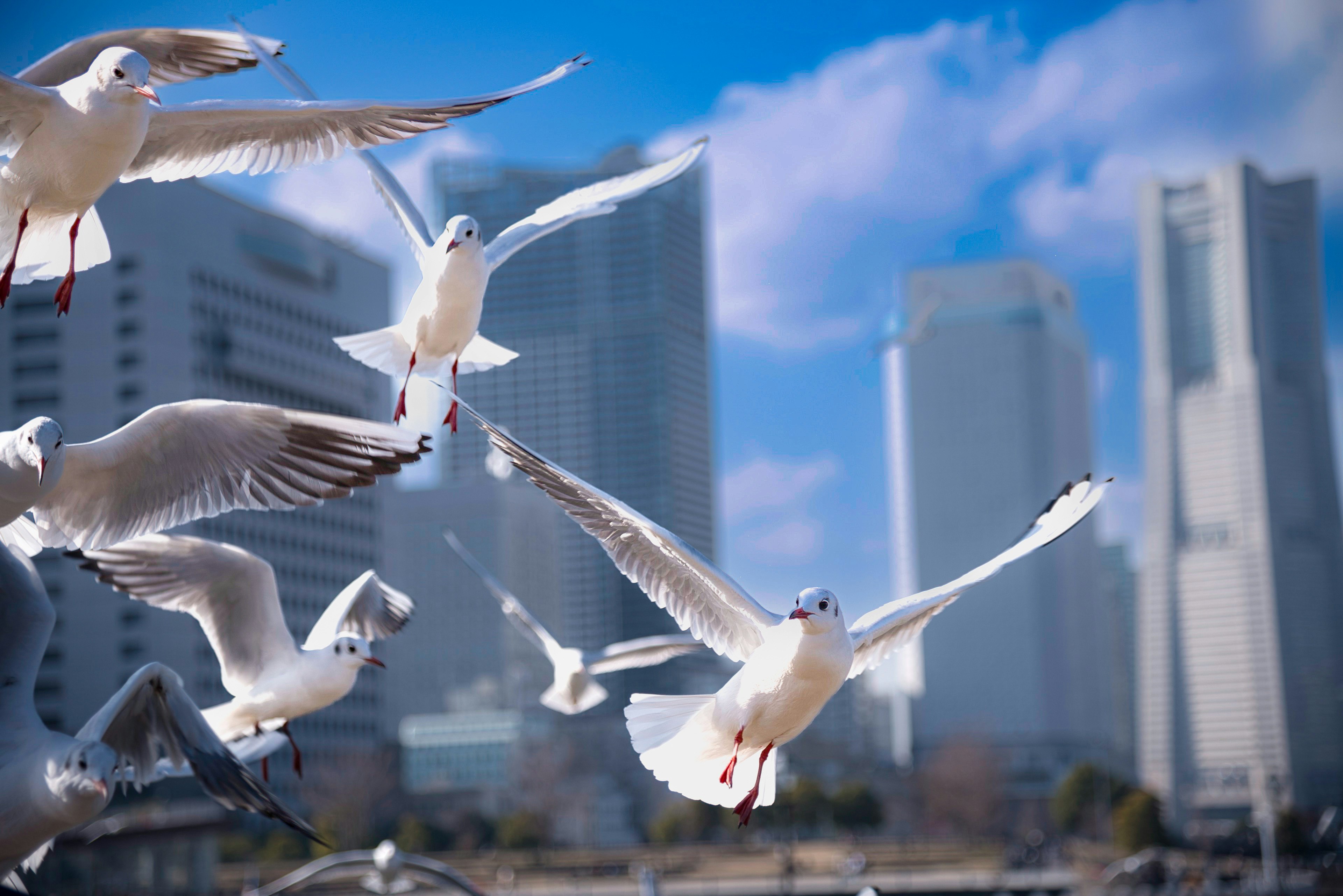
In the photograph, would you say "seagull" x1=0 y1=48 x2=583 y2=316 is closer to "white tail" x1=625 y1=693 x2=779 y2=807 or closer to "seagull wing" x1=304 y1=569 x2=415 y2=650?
"seagull wing" x1=304 y1=569 x2=415 y2=650

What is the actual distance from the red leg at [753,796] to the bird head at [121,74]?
507cm

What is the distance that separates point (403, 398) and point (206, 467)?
2.32 m

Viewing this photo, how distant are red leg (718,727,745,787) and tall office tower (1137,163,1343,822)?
169 metres

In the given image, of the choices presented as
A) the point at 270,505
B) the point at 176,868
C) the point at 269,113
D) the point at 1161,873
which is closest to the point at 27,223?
the point at 269,113

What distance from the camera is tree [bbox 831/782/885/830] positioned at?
71.8 meters

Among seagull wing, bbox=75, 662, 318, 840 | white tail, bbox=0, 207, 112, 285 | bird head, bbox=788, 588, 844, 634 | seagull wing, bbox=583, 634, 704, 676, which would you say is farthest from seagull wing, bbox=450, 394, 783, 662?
seagull wing, bbox=583, 634, 704, 676

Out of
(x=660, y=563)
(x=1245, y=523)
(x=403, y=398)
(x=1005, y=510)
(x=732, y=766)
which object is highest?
(x=1005, y=510)

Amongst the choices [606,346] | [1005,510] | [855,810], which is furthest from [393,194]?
[606,346]

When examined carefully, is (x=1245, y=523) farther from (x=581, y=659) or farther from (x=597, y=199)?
(x=597, y=199)

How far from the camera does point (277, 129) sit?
881 centimetres

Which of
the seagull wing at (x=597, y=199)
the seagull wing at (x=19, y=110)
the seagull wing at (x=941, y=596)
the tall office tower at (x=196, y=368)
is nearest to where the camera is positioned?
the seagull wing at (x=19, y=110)

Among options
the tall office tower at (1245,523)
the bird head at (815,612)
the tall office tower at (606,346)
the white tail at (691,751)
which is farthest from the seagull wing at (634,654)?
the tall office tower at (1245,523)

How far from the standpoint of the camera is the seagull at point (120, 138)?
7.50 meters

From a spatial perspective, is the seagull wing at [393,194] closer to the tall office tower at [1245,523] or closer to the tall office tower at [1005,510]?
the tall office tower at [1005,510]
